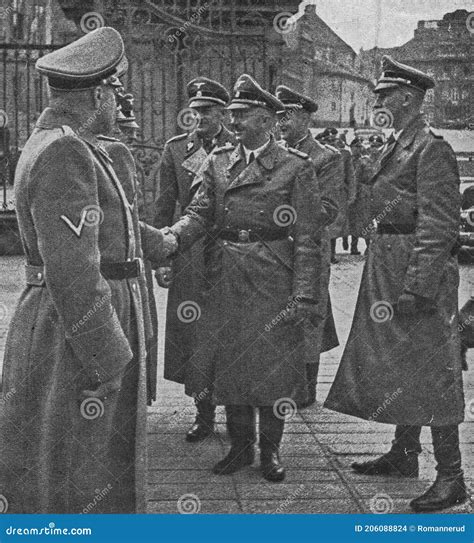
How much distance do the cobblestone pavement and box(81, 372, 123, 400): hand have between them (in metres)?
1.21

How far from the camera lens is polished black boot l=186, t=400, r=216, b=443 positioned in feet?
20.4

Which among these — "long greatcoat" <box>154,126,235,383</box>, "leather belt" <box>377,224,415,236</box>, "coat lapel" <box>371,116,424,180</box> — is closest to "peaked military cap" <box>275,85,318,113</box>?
"long greatcoat" <box>154,126,235,383</box>

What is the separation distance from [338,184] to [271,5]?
21.3ft

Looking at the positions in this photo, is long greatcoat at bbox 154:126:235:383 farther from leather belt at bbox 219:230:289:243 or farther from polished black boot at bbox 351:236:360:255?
polished black boot at bbox 351:236:360:255

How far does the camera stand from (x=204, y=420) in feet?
20.6

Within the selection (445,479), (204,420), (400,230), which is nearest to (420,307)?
(400,230)

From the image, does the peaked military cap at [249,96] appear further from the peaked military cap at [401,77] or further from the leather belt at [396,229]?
the leather belt at [396,229]

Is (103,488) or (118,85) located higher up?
(118,85)

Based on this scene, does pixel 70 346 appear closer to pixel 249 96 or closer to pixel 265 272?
pixel 265 272

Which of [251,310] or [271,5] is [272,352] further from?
[271,5]

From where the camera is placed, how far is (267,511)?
492cm

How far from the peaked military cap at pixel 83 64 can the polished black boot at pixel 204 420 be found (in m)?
2.78

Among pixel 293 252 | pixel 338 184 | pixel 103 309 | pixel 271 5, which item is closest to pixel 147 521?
pixel 103 309

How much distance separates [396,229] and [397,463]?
4.06 feet
